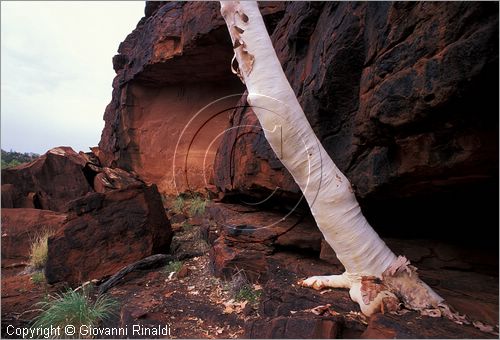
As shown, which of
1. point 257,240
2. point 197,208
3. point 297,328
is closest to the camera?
point 297,328

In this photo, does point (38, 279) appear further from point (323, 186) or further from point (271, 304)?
point (323, 186)

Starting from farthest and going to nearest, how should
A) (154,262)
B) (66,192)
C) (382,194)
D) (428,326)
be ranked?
(66,192)
(154,262)
(382,194)
(428,326)

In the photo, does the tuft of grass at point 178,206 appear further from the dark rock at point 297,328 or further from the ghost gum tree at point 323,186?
the dark rock at point 297,328

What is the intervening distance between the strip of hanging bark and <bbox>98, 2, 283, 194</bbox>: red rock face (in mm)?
5403

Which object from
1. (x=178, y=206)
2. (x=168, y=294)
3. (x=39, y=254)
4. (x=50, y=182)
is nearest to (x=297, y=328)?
(x=168, y=294)

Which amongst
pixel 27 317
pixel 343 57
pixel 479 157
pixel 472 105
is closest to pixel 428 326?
pixel 479 157

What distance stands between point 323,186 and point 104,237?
4032mm

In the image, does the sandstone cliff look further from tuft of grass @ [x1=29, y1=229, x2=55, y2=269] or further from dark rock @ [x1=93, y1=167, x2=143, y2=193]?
dark rock @ [x1=93, y1=167, x2=143, y2=193]

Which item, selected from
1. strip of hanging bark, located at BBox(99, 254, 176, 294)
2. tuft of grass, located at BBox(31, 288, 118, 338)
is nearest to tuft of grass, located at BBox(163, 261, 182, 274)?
strip of hanging bark, located at BBox(99, 254, 176, 294)

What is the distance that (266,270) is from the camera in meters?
4.38

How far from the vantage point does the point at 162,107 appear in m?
12.4

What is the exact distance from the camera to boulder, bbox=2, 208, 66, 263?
7.92 metres

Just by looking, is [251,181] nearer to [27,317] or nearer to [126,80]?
[27,317]

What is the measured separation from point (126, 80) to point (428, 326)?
1165 centimetres
